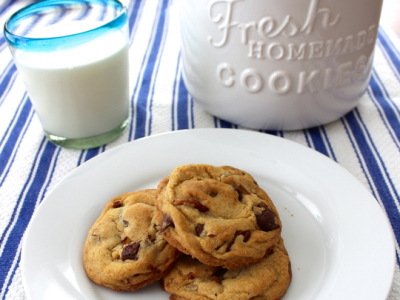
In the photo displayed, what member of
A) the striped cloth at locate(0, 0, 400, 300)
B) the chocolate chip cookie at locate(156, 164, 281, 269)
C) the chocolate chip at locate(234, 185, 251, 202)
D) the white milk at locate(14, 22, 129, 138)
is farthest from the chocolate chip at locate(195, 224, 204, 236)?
the white milk at locate(14, 22, 129, 138)

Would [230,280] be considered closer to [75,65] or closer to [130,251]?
[130,251]

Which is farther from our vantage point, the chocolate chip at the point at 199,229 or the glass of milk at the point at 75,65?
the glass of milk at the point at 75,65

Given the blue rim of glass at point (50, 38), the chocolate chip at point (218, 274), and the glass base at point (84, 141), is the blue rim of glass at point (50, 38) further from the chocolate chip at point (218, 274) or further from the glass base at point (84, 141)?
the chocolate chip at point (218, 274)

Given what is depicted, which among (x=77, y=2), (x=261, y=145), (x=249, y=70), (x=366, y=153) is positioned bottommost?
(x=366, y=153)

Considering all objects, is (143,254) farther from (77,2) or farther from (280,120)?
(77,2)

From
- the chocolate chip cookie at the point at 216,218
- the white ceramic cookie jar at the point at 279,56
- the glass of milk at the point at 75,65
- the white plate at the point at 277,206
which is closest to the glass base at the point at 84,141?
the glass of milk at the point at 75,65

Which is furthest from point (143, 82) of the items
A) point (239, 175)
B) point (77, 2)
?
point (239, 175)

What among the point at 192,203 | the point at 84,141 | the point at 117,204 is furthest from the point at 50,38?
the point at 192,203
